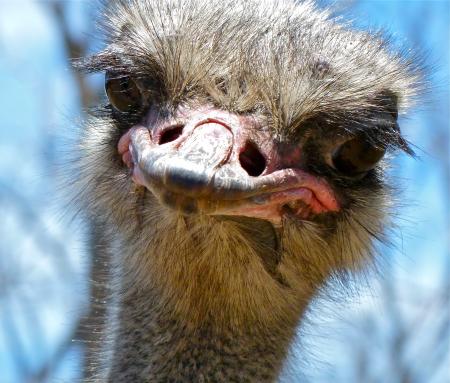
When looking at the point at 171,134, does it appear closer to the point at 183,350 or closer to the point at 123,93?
the point at 123,93

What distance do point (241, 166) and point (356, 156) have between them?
425 mm

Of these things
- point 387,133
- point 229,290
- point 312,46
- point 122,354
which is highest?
point 312,46

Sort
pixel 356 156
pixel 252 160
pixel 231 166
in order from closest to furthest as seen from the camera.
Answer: pixel 231 166 → pixel 252 160 → pixel 356 156

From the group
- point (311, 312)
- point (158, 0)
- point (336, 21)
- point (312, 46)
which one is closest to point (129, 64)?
point (158, 0)

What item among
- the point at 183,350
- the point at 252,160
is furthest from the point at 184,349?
the point at 252,160

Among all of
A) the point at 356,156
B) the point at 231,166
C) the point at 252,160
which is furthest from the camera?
the point at 356,156

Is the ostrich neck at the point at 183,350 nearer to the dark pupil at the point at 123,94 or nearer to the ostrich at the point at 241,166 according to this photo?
the ostrich at the point at 241,166

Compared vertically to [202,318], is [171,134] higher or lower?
higher

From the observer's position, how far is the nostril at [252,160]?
2191 mm

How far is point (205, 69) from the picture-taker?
2383 mm

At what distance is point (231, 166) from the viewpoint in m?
2.04

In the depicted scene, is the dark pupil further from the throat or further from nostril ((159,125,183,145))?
the throat

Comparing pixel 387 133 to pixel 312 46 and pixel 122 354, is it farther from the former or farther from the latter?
pixel 122 354

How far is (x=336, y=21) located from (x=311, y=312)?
2.45 ft
